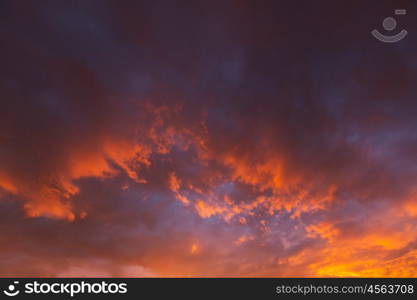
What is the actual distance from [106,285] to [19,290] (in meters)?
4.17

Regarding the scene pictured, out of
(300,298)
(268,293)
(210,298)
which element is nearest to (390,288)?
(300,298)

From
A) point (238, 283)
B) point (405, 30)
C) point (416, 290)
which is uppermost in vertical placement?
point (405, 30)

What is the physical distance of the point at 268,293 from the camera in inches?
515

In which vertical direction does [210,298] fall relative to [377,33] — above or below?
below

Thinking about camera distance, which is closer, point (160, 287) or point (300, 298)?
point (160, 287)

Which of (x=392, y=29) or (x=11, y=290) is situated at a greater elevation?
(x=392, y=29)

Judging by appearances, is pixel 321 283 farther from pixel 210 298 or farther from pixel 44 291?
pixel 44 291

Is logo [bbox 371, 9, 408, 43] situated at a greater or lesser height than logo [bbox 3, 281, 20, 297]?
greater

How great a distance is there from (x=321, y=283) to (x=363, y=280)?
2161 mm

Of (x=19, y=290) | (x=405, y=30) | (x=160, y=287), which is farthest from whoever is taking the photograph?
(x=405, y=30)

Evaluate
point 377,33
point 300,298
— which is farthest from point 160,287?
point 377,33

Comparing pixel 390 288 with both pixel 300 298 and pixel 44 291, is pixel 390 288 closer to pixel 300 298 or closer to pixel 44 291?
pixel 300 298

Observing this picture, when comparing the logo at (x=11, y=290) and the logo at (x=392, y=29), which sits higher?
the logo at (x=392, y=29)

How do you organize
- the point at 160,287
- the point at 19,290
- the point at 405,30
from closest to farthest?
the point at 160,287
the point at 19,290
the point at 405,30
